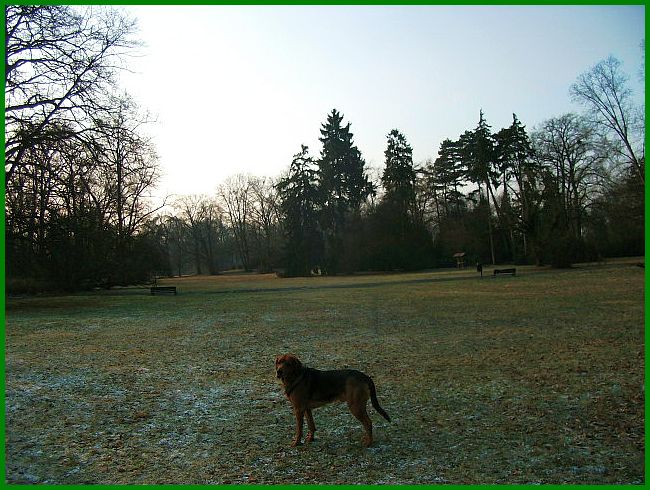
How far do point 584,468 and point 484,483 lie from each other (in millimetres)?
989

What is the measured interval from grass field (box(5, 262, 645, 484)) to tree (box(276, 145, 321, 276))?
3840 cm

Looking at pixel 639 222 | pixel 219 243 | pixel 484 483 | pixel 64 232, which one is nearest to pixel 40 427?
pixel 484 483

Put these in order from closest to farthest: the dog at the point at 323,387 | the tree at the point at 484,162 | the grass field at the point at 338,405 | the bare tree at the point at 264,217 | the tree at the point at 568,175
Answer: the grass field at the point at 338,405 → the dog at the point at 323,387 → the tree at the point at 568,175 → the tree at the point at 484,162 → the bare tree at the point at 264,217

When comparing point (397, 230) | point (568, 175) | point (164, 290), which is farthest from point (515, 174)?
point (164, 290)

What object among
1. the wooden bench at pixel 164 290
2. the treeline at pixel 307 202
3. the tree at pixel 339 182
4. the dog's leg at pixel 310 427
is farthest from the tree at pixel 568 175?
the dog's leg at pixel 310 427

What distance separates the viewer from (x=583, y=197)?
44.8 m

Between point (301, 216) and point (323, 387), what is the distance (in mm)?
50269

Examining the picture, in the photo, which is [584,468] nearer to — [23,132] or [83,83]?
[23,132]

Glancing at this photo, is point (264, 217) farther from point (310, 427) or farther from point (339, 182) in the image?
point (310, 427)

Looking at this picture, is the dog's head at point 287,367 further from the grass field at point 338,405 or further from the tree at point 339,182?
the tree at point 339,182

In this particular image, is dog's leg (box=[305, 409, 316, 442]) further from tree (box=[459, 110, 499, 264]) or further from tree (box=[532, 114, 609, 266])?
tree (box=[459, 110, 499, 264])

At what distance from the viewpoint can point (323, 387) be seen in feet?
17.5

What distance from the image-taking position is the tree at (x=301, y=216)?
2130 inches

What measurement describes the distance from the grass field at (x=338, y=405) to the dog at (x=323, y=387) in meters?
0.40
